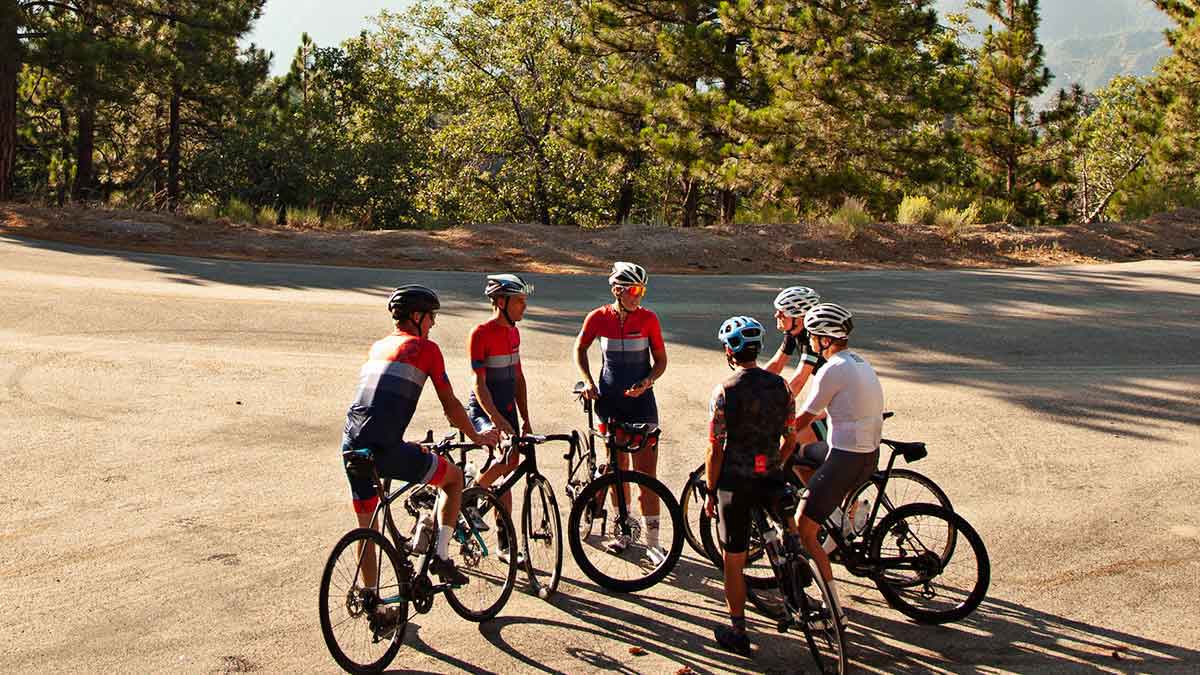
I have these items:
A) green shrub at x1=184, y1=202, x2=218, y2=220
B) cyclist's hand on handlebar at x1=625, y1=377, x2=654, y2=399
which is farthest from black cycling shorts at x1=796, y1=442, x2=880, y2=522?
green shrub at x1=184, y1=202, x2=218, y2=220

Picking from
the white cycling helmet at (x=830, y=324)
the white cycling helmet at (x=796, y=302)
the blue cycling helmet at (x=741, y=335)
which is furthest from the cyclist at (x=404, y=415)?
the white cycling helmet at (x=796, y=302)

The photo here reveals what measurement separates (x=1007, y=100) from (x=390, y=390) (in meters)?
29.8

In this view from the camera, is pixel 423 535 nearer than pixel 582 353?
Yes

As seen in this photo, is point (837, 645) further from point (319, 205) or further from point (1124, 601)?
point (319, 205)

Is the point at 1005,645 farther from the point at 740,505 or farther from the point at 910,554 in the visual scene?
the point at 740,505

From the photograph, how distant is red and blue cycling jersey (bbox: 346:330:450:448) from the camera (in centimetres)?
564

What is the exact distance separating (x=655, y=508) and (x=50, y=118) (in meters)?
37.5

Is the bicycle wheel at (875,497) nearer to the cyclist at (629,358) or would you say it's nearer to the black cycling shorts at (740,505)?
A: the black cycling shorts at (740,505)

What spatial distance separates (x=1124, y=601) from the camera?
261 inches

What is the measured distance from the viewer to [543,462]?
945 centimetres

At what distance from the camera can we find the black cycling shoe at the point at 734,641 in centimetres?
588

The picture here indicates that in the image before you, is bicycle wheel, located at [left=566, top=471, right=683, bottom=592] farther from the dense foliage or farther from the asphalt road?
the dense foliage

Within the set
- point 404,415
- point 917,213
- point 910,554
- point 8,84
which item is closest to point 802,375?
point 910,554

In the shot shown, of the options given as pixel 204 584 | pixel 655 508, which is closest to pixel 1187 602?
pixel 655 508
